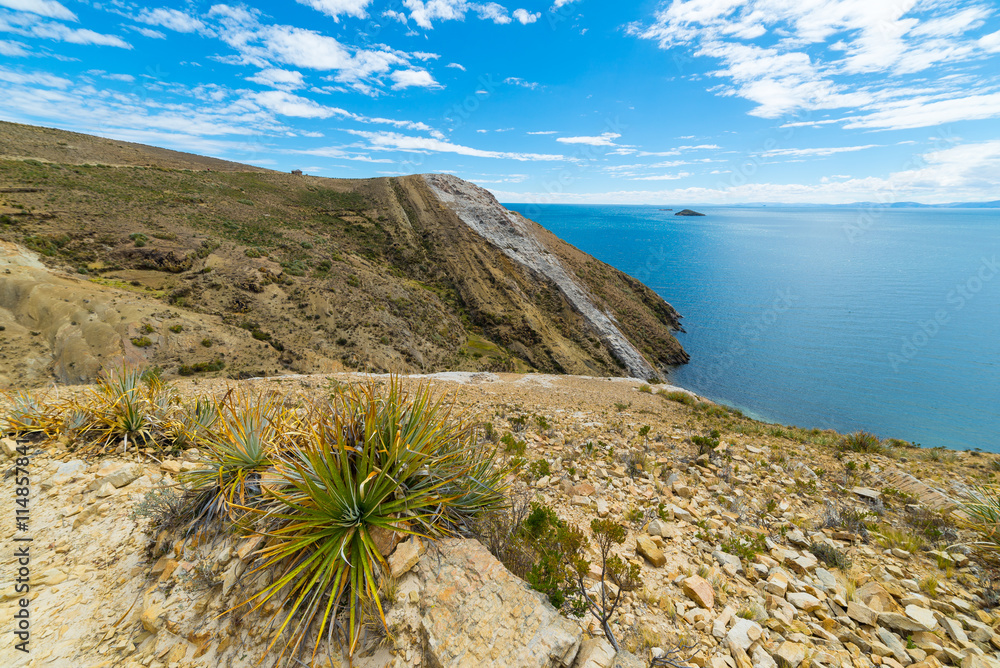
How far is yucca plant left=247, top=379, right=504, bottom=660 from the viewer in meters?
2.48

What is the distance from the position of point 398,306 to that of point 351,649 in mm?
32200

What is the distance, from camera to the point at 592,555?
13.4 feet

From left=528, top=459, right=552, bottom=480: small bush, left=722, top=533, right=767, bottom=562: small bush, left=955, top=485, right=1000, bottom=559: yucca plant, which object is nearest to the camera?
left=955, top=485, right=1000, bottom=559: yucca plant

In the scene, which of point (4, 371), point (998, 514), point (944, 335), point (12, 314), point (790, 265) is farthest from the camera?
point (790, 265)

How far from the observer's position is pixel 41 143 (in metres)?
40.0

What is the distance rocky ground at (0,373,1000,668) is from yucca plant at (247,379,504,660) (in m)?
0.21

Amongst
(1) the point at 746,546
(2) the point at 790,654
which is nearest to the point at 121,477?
(2) the point at 790,654

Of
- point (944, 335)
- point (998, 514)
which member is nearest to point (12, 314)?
point (998, 514)

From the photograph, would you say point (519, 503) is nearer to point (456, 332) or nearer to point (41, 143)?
point (456, 332)

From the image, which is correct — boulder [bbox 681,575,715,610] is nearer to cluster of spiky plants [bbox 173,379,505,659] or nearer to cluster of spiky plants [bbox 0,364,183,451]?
cluster of spiky plants [bbox 173,379,505,659]

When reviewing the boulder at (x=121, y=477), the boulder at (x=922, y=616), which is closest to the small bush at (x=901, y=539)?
the boulder at (x=922, y=616)
